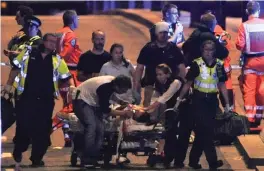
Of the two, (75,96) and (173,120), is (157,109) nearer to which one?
(173,120)

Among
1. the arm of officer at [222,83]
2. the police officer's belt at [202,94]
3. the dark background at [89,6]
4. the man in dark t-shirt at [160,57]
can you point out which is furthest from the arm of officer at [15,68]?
the dark background at [89,6]

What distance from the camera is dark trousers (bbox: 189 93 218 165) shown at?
11.4m

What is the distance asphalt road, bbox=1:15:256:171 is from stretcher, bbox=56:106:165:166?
10.9 inches

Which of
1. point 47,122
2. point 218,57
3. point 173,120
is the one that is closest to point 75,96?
point 47,122

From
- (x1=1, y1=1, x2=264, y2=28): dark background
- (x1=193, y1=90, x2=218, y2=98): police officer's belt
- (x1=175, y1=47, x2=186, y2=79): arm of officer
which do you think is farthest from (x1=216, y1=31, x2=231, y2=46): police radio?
(x1=1, y1=1, x2=264, y2=28): dark background

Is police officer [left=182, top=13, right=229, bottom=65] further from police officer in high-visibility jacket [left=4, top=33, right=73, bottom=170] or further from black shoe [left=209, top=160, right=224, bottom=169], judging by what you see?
police officer in high-visibility jacket [left=4, top=33, right=73, bottom=170]

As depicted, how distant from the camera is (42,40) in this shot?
11.6 metres

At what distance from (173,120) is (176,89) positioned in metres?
0.36

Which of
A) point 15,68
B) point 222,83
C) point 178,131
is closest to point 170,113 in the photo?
point 178,131

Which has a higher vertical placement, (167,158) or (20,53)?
(20,53)

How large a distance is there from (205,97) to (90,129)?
4.57 ft

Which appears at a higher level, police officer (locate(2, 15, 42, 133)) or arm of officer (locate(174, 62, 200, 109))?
police officer (locate(2, 15, 42, 133))

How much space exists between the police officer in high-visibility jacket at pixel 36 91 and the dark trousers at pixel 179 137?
4.58 ft

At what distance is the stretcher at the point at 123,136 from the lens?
11.3 m
